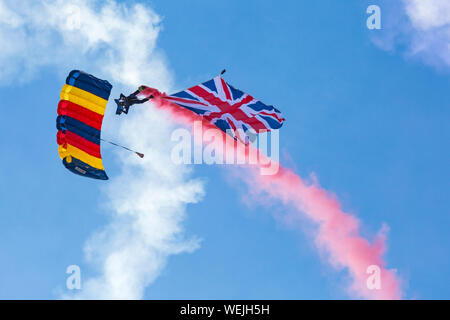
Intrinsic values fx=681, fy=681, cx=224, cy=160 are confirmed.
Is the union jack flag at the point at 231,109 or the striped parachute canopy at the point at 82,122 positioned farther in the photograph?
the union jack flag at the point at 231,109

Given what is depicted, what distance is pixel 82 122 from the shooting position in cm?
5072

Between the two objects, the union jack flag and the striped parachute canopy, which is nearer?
the striped parachute canopy

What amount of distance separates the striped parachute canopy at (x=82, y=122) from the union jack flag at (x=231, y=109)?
19.3 feet

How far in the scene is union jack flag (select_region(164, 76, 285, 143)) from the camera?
52875 millimetres

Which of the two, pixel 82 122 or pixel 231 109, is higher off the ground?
pixel 231 109

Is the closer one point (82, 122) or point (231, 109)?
point (82, 122)

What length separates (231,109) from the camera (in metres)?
53.9

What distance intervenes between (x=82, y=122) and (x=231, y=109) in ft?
38.2

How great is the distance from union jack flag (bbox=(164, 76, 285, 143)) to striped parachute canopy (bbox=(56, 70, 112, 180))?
19.3 ft

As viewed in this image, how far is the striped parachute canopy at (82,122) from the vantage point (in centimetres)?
4956
